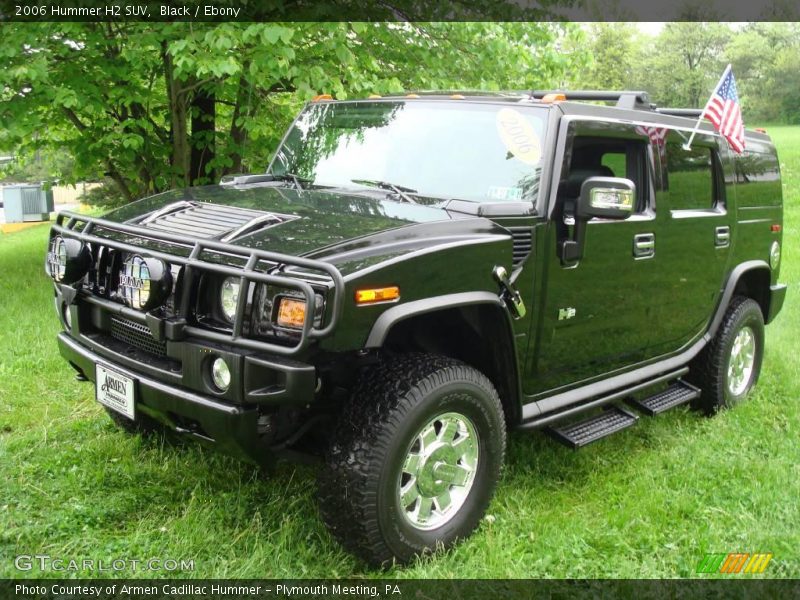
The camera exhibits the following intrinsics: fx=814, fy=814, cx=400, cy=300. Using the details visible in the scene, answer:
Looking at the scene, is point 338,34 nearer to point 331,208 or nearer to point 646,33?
point 331,208

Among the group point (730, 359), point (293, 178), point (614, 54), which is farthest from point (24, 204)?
point (614, 54)

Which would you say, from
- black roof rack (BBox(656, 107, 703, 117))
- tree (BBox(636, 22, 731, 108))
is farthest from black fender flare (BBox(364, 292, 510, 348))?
tree (BBox(636, 22, 731, 108))

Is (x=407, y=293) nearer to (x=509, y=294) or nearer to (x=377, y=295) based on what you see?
(x=377, y=295)

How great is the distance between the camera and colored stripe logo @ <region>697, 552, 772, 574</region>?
11.8 ft

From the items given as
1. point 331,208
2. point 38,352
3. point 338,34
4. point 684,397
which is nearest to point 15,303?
point 38,352

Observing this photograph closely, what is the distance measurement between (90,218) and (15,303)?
4967 millimetres

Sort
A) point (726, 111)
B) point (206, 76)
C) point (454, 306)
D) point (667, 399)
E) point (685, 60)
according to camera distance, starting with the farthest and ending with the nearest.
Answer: point (685, 60)
point (206, 76)
point (667, 399)
point (726, 111)
point (454, 306)

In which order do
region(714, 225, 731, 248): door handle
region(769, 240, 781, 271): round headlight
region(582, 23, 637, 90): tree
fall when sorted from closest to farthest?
region(714, 225, 731, 248): door handle → region(769, 240, 781, 271): round headlight → region(582, 23, 637, 90): tree

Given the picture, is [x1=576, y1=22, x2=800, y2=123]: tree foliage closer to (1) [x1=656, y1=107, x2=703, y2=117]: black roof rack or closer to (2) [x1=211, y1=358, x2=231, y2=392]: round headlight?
(1) [x1=656, y1=107, x2=703, y2=117]: black roof rack

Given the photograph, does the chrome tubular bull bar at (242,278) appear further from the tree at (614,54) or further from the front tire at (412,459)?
the tree at (614,54)

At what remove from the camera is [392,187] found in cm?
412

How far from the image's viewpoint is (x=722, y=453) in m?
4.82

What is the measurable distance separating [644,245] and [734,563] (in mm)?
1723

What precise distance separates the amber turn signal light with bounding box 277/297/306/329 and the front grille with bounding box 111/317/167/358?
568mm
